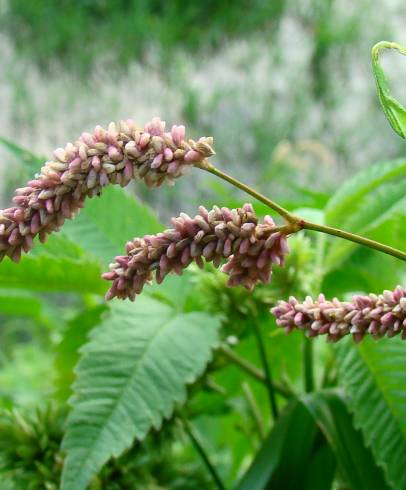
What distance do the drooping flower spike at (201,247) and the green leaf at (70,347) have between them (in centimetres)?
25

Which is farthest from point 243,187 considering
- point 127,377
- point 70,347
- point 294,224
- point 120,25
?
point 120,25

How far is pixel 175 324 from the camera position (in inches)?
16.4

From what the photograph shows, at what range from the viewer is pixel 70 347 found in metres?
0.48

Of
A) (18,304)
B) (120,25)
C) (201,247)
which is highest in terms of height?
(120,25)

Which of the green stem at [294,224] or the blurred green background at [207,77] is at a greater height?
the blurred green background at [207,77]

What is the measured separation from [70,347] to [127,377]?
12cm

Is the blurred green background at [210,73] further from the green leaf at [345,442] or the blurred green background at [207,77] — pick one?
the green leaf at [345,442]

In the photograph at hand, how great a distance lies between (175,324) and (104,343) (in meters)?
0.04

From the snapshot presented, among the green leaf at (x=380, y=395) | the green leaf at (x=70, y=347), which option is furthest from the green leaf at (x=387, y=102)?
the green leaf at (x=70, y=347)

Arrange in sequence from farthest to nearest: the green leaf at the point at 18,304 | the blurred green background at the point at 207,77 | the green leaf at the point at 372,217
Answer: the blurred green background at the point at 207,77, the green leaf at the point at 18,304, the green leaf at the point at 372,217

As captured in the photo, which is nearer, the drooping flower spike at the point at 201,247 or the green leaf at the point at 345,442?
the drooping flower spike at the point at 201,247

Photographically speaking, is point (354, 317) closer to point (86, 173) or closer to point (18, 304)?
point (86, 173)

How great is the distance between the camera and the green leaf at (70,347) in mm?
482

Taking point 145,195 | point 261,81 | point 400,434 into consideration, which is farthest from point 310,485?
point 261,81
